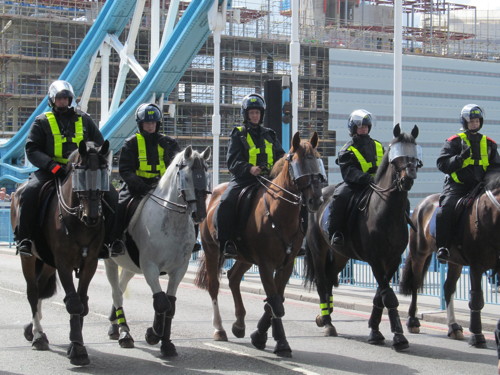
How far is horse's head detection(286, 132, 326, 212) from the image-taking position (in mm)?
8648

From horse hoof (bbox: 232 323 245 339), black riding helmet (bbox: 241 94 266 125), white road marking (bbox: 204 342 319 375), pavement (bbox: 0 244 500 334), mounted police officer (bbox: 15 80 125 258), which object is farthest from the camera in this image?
pavement (bbox: 0 244 500 334)

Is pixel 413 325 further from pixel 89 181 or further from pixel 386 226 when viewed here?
pixel 89 181

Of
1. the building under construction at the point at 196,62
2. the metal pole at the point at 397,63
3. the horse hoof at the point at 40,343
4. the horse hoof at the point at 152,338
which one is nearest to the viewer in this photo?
the horse hoof at the point at 152,338

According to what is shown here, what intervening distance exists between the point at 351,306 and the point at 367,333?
2.75 metres

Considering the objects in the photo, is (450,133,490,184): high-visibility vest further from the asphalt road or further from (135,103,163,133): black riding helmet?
(135,103,163,133): black riding helmet

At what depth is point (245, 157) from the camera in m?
10.0

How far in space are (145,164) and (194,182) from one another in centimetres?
121

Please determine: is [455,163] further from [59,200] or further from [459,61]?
[459,61]

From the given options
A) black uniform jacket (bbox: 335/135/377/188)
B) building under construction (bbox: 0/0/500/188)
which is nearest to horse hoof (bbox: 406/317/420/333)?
black uniform jacket (bbox: 335/135/377/188)

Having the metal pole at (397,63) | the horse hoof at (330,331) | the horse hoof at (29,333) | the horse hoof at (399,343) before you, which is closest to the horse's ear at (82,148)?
the horse hoof at (29,333)

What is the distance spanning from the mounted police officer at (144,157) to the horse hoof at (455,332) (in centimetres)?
397

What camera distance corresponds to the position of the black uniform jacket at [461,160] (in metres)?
10.1

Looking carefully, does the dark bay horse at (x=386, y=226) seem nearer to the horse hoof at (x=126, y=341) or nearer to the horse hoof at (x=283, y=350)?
the horse hoof at (x=283, y=350)

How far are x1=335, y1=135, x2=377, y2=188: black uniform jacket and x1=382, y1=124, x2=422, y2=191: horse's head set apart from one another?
0.80m
